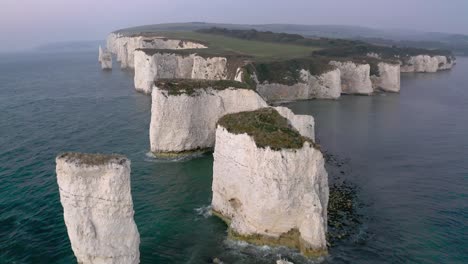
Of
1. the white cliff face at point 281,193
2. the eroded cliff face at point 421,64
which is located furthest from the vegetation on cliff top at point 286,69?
the eroded cliff face at point 421,64

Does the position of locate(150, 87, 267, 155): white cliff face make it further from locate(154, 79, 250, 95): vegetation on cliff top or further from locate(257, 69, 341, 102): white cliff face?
locate(257, 69, 341, 102): white cliff face

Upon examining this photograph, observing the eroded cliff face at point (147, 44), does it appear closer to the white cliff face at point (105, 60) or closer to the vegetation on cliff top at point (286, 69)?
the white cliff face at point (105, 60)

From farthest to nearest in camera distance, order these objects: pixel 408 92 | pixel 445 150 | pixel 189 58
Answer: pixel 408 92 → pixel 189 58 → pixel 445 150

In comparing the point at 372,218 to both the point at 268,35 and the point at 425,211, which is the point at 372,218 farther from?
the point at 268,35

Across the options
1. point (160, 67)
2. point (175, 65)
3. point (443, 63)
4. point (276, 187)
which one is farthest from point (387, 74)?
point (276, 187)

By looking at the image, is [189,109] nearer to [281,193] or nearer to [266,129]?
[266,129]

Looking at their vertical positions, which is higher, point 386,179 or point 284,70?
point 284,70

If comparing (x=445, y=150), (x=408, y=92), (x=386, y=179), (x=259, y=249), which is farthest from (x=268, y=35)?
(x=259, y=249)
